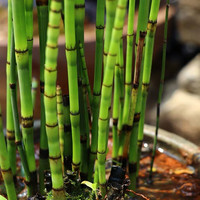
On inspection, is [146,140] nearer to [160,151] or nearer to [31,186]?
[160,151]

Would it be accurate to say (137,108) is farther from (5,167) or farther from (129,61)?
(5,167)

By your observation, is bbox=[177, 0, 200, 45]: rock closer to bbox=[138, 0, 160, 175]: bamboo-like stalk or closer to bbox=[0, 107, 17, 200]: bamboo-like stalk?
bbox=[138, 0, 160, 175]: bamboo-like stalk

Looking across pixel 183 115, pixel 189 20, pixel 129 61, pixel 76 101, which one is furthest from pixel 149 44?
pixel 189 20

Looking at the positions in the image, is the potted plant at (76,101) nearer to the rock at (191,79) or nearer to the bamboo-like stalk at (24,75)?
the bamboo-like stalk at (24,75)

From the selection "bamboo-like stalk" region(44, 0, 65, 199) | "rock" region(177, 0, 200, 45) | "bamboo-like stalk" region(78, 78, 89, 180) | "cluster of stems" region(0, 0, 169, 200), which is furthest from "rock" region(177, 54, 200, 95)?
"bamboo-like stalk" region(44, 0, 65, 199)

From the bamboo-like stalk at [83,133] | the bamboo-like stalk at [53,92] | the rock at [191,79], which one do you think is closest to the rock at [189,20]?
the rock at [191,79]

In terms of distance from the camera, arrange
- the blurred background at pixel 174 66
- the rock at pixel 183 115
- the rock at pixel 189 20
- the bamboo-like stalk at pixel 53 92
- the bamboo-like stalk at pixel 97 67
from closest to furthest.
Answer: the bamboo-like stalk at pixel 53 92 < the bamboo-like stalk at pixel 97 67 < the blurred background at pixel 174 66 < the rock at pixel 183 115 < the rock at pixel 189 20
